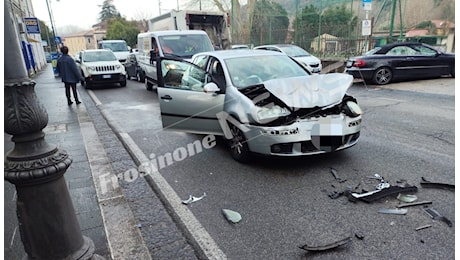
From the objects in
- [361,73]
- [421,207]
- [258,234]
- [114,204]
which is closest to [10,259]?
[114,204]

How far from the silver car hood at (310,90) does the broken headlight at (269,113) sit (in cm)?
14

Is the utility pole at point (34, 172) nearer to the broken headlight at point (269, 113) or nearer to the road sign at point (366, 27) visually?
the broken headlight at point (269, 113)

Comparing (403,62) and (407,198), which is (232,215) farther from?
(403,62)

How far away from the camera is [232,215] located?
3.35 m

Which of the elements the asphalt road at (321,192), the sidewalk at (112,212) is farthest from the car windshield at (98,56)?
the sidewalk at (112,212)

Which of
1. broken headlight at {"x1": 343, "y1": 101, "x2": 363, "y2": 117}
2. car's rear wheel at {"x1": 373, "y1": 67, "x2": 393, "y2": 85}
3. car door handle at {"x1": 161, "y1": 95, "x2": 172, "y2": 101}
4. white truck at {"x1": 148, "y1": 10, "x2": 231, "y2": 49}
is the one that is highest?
white truck at {"x1": 148, "y1": 10, "x2": 231, "y2": 49}

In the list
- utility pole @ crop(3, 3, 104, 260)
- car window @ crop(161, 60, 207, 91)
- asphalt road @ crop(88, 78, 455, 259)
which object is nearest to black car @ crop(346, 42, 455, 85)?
asphalt road @ crop(88, 78, 455, 259)

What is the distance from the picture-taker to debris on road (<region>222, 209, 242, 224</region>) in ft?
10.7

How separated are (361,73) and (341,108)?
824 cm

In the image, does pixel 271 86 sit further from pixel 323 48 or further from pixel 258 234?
pixel 323 48

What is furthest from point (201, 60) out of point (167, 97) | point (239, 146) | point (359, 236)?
point (359, 236)

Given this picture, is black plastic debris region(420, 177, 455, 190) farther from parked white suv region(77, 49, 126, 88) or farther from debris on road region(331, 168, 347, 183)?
parked white suv region(77, 49, 126, 88)

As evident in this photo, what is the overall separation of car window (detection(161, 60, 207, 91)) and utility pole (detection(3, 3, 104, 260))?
10.8 ft

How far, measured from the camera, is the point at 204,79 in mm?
5277
